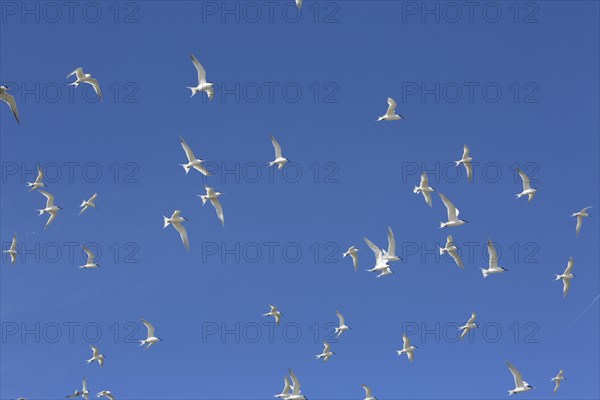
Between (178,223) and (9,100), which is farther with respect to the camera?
(178,223)

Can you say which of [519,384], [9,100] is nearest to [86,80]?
[9,100]

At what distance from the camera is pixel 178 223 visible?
66750 millimetres

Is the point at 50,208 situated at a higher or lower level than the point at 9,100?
higher

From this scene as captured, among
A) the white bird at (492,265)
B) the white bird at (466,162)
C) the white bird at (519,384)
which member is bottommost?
the white bird at (519,384)

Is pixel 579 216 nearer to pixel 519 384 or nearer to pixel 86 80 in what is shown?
pixel 519 384

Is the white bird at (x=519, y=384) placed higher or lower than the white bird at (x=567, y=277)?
lower

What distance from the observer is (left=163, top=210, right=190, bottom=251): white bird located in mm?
66250

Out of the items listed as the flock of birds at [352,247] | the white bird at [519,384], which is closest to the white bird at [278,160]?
the flock of birds at [352,247]

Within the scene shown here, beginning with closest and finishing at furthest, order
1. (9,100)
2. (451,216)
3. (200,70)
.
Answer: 1. (9,100)
2. (200,70)
3. (451,216)

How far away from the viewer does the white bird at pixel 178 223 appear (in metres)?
66.2

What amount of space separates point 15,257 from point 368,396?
29475 mm

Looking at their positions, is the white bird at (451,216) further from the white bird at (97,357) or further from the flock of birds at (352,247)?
the white bird at (97,357)

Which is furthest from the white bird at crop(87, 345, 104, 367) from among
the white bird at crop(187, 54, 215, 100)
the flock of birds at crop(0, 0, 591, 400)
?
the white bird at crop(187, 54, 215, 100)

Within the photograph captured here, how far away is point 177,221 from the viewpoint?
6656 cm
